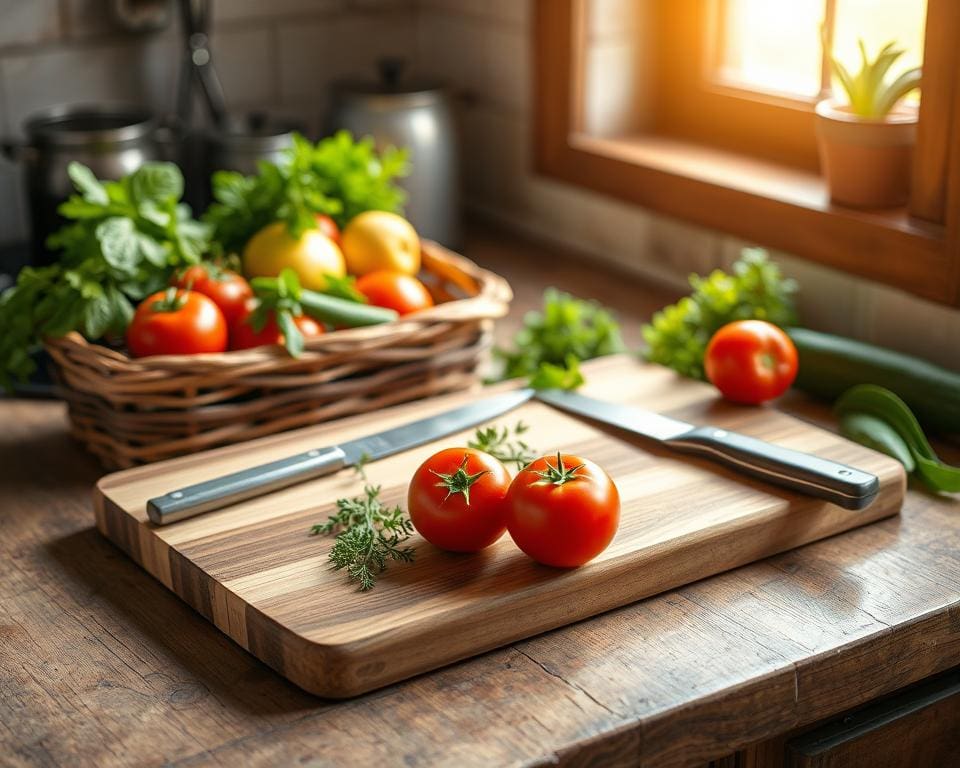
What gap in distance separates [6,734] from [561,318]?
29.0 inches

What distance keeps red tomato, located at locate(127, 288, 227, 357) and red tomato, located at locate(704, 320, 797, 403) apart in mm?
469

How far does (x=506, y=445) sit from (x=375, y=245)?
311 mm

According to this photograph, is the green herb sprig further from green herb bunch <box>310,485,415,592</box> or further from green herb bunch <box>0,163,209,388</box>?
green herb bunch <box>0,163,209,388</box>

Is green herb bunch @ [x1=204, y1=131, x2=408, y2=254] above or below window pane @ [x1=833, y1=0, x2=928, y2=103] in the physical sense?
below

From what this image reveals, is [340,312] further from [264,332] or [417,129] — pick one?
[417,129]

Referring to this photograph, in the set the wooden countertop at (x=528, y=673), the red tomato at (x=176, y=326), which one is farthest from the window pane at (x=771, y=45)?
the red tomato at (x=176, y=326)

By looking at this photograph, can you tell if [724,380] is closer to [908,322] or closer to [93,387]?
[908,322]

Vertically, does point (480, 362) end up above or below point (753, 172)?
below

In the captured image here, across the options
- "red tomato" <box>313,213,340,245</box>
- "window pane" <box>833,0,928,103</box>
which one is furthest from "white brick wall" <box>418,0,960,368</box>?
"red tomato" <box>313,213,340,245</box>

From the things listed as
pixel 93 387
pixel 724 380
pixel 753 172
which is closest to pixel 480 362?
pixel 724 380

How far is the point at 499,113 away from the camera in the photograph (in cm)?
197

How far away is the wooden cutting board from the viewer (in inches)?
35.0

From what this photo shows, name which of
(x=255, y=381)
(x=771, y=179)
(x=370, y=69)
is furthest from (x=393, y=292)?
(x=370, y=69)

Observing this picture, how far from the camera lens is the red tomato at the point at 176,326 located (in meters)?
1.16
